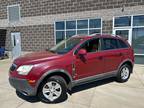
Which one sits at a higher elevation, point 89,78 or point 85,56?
point 85,56

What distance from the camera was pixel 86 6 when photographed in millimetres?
11938

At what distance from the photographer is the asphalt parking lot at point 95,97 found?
4691 mm

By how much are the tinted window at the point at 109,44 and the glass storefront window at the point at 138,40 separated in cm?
498

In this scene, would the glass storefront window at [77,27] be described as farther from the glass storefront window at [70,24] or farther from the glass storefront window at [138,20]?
the glass storefront window at [138,20]

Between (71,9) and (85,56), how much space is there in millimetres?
8022

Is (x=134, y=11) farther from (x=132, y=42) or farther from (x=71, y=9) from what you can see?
(x=71, y=9)

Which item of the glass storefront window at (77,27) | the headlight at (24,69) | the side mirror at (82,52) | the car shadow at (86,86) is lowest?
the car shadow at (86,86)

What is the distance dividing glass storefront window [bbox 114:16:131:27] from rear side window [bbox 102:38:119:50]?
16.5ft

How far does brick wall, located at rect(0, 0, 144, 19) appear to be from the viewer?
36.0 feet

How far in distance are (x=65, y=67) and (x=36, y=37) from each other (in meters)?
9.99

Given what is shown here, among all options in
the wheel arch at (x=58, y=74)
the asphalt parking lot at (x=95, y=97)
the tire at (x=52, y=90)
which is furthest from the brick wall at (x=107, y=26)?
the tire at (x=52, y=90)

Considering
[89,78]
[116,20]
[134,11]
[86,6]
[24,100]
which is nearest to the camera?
[24,100]

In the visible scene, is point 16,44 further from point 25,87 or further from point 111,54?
point 25,87

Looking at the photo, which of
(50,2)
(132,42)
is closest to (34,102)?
(132,42)
